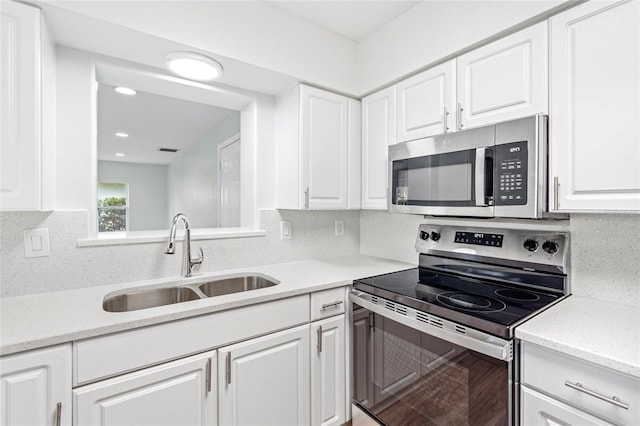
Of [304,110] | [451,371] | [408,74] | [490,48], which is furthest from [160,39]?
[451,371]

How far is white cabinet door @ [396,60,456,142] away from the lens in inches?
62.8

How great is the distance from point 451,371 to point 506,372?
212 millimetres

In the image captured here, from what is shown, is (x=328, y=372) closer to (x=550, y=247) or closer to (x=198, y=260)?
(x=198, y=260)

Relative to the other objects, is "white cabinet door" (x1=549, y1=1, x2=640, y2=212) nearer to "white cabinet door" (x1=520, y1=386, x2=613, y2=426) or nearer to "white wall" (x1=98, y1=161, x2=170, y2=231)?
"white cabinet door" (x1=520, y1=386, x2=613, y2=426)

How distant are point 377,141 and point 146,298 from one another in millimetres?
1610

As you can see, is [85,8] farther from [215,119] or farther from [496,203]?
[215,119]

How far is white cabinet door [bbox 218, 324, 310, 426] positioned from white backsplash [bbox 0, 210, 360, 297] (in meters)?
0.66

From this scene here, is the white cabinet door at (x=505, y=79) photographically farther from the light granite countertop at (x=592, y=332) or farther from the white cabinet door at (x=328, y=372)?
the white cabinet door at (x=328, y=372)

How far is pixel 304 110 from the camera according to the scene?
6.24 ft

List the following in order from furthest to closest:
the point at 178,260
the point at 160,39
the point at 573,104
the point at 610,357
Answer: the point at 178,260
the point at 160,39
the point at 573,104
the point at 610,357

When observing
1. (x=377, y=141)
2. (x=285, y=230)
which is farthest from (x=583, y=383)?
(x=285, y=230)

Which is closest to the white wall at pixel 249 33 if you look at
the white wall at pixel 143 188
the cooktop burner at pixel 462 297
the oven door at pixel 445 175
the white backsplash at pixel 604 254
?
the oven door at pixel 445 175

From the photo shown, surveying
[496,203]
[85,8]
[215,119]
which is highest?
[215,119]

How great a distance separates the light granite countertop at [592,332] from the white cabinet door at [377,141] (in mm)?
1048
